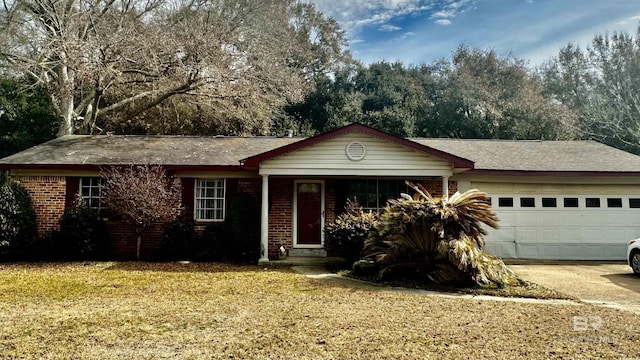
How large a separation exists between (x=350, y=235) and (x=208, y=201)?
186 inches

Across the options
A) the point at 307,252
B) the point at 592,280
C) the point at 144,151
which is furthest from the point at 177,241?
the point at 592,280

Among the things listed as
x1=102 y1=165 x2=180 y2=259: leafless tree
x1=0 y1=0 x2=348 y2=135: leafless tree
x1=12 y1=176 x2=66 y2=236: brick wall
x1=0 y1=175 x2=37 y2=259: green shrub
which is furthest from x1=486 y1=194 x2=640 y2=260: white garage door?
x1=0 y1=175 x2=37 y2=259: green shrub

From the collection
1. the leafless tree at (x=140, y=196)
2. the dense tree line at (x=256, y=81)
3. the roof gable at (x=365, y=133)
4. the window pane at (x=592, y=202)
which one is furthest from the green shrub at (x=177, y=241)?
the window pane at (x=592, y=202)

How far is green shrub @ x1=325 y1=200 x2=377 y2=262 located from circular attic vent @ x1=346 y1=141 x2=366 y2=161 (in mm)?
1660

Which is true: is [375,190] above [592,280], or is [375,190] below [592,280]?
above

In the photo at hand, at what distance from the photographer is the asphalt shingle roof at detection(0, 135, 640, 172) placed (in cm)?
1263

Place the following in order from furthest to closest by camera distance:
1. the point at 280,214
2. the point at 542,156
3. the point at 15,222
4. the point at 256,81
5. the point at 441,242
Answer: the point at 256,81 → the point at 542,156 → the point at 280,214 → the point at 15,222 → the point at 441,242

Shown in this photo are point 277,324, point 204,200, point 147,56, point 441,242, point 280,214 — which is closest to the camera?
point 277,324

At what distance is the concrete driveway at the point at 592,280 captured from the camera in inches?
289

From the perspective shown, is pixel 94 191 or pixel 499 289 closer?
pixel 499 289

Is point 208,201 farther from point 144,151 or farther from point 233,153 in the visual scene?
point 144,151

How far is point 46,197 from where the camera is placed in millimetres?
12453

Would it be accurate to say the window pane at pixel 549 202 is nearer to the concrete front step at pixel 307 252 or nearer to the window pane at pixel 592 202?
the window pane at pixel 592 202

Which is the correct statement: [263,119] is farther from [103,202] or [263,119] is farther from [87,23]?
[103,202]
